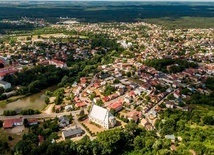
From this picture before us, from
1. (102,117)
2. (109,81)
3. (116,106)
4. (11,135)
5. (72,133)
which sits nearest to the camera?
(72,133)

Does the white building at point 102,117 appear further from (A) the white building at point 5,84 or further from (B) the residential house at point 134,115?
(A) the white building at point 5,84

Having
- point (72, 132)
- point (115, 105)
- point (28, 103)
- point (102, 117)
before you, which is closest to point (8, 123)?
point (72, 132)

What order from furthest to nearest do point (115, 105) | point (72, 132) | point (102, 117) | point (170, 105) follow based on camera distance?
→ point (170, 105), point (115, 105), point (102, 117), point (72, 132)

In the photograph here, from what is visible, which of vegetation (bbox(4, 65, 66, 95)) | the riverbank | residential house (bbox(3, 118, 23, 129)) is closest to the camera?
residential house (bbox(3, 118, 23, 129))

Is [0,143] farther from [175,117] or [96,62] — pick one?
[96,62]

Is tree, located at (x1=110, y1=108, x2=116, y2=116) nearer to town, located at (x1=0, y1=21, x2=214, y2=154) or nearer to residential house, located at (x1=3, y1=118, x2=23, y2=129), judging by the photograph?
town, located at (x1=0, y1=21, x2=214, y2=154)

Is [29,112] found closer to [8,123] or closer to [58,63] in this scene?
[8,123]

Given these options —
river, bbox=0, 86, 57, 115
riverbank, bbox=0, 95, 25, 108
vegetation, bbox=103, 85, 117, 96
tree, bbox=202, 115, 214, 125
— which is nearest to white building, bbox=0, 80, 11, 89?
riverbank, bbox=0, 95, 25, 108
